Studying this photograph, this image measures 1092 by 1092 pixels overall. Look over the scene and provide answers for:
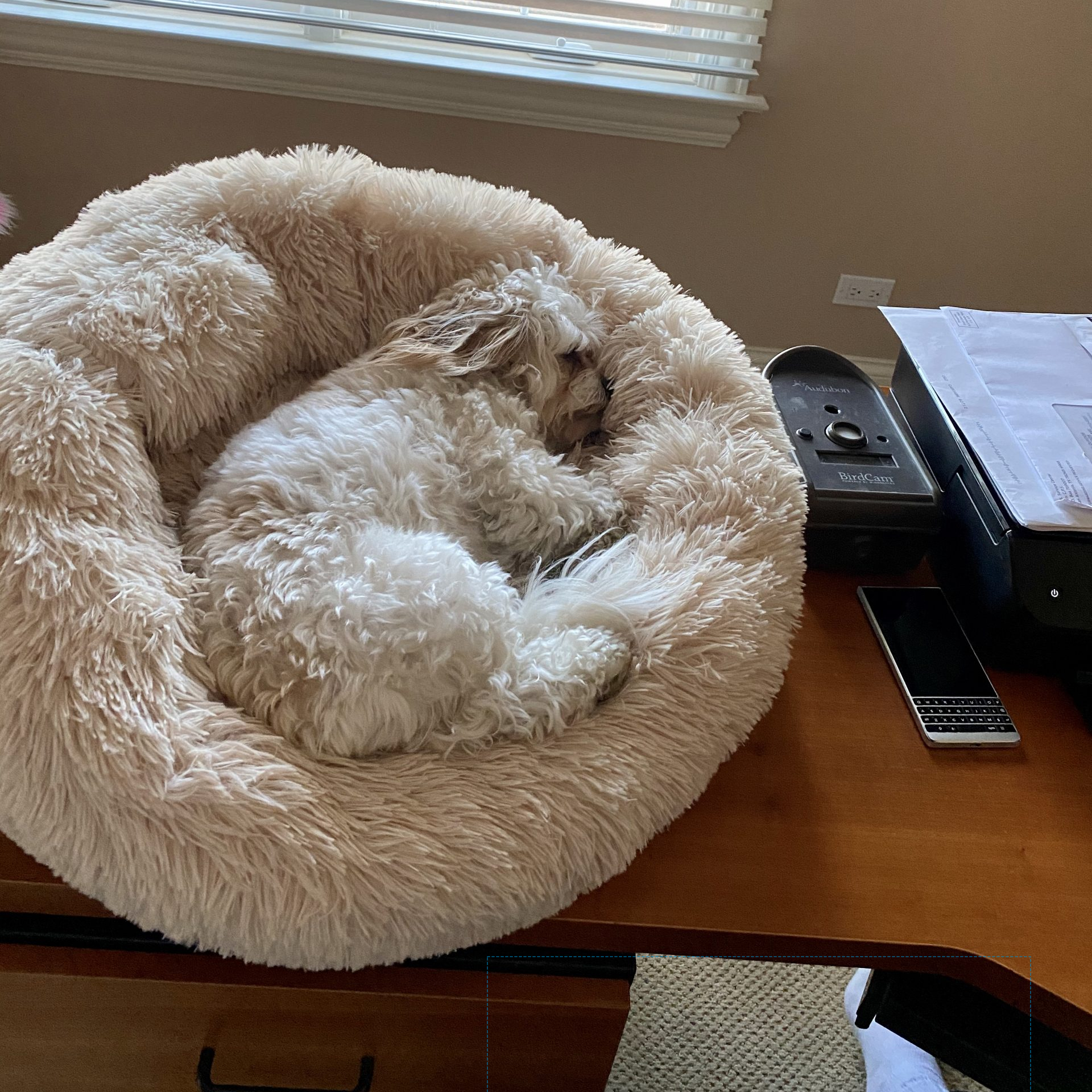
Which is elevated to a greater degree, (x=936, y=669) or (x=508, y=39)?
(x=508, y=39)

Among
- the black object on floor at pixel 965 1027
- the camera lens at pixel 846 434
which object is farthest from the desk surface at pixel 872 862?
the camera lens at pixel 846 434

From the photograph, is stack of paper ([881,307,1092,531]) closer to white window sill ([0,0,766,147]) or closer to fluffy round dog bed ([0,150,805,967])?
fluffy round dog bed ([0,150,805,967])

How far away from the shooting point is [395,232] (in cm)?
111

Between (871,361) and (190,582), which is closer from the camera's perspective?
(190,582)

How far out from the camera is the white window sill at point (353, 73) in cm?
178

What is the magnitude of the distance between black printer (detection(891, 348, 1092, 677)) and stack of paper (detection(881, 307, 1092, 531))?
0.7 inches

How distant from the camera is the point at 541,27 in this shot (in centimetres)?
180

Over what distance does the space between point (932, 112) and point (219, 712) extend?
76.7 inches

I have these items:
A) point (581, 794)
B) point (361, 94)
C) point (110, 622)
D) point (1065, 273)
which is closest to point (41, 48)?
point (361, 94)

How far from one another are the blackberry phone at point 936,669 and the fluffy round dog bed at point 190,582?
164 millimetres

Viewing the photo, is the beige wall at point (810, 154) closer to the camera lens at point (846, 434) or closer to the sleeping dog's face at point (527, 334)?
the sleeping dog's face at point (527, 334)

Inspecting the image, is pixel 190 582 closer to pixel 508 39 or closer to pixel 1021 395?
pixel 1021 395

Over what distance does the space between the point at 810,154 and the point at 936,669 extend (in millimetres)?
1455

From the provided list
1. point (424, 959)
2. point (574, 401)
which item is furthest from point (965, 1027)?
point (574, 401)
